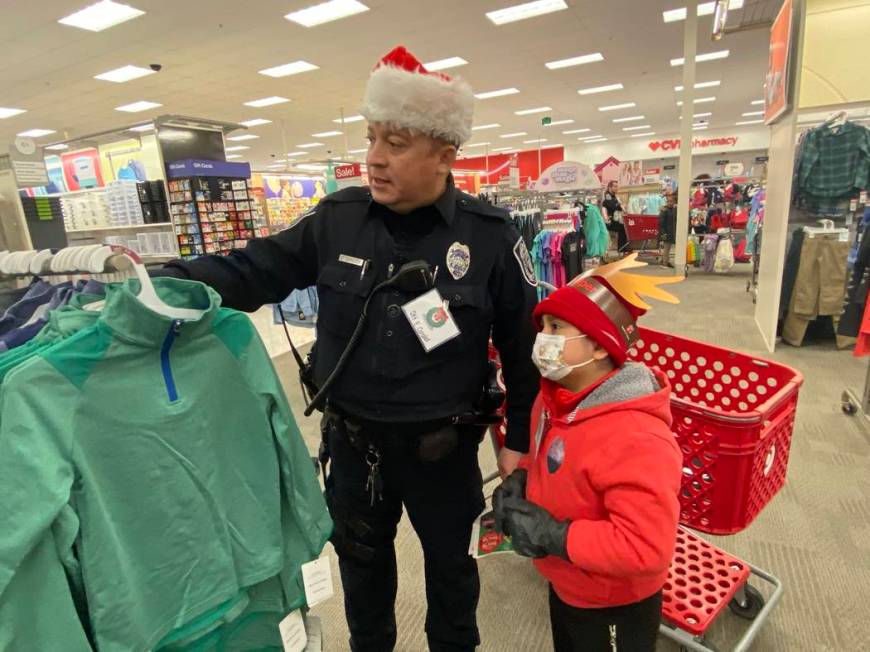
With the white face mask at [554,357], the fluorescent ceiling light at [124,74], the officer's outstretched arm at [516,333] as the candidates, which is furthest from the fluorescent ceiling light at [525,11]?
the white face mask at [554,357]

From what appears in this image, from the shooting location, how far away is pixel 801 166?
4.86 m


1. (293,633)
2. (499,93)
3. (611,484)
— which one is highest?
(499,93)

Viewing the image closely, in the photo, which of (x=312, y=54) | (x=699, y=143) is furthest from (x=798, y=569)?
(x=699, y=143)

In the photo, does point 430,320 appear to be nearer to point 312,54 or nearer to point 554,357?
point 554,357

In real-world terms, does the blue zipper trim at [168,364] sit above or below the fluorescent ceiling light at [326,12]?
below

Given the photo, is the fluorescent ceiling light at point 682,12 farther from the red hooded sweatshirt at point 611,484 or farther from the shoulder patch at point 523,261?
the red hooded sweatshirt at point 611,484

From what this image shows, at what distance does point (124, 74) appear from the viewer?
27.2 ft

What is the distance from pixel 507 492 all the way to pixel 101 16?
7542 mm

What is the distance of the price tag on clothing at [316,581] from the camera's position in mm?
1022

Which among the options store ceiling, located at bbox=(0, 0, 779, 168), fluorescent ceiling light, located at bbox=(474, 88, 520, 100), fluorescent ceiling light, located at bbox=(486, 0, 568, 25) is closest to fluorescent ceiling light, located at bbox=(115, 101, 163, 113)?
store ceiling, located at bbox=(0, 0, 779, 168)

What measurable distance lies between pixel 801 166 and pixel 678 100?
10915 millimetres

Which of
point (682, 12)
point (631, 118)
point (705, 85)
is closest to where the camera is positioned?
point (682, 12)

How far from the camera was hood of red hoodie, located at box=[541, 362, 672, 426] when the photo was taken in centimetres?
103

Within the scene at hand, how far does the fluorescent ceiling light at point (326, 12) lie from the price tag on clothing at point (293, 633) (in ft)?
22.7
